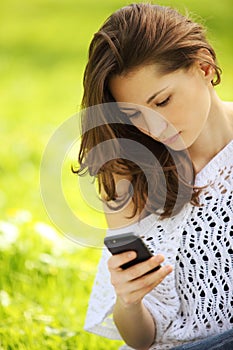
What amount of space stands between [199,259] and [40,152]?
275 cm

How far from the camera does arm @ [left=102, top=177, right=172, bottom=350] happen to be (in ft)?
6.61

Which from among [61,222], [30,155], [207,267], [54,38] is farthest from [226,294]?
[54,38]

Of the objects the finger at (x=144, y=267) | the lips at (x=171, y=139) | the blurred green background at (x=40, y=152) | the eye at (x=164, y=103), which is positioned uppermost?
the eye at (x=164, y=103)

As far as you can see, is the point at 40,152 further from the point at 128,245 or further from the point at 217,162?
the point at 128,245

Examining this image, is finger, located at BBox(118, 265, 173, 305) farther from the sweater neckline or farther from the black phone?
the sweater neckline

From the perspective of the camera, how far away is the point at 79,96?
6.42 m

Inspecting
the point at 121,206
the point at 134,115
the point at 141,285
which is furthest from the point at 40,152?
the point at 141,285

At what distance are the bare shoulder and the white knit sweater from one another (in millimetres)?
22

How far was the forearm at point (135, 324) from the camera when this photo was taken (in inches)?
88.3

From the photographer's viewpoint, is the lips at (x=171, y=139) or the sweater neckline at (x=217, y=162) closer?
the lips at (x=171, y=139)

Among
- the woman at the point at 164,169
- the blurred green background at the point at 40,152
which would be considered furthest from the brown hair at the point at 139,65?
the blurred green background at the point at 40,152

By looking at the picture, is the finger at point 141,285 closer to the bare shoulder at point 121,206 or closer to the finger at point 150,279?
the finger at point 150,279

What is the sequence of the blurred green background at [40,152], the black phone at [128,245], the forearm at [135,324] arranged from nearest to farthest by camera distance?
1. the black phone at [128,245]
2. the forearm at [135,324]
3. the blurred green background at [40,152]

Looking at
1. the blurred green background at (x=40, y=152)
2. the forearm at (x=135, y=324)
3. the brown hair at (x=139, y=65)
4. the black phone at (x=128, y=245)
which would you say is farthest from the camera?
the blurred green background at (x=40, y=152)
